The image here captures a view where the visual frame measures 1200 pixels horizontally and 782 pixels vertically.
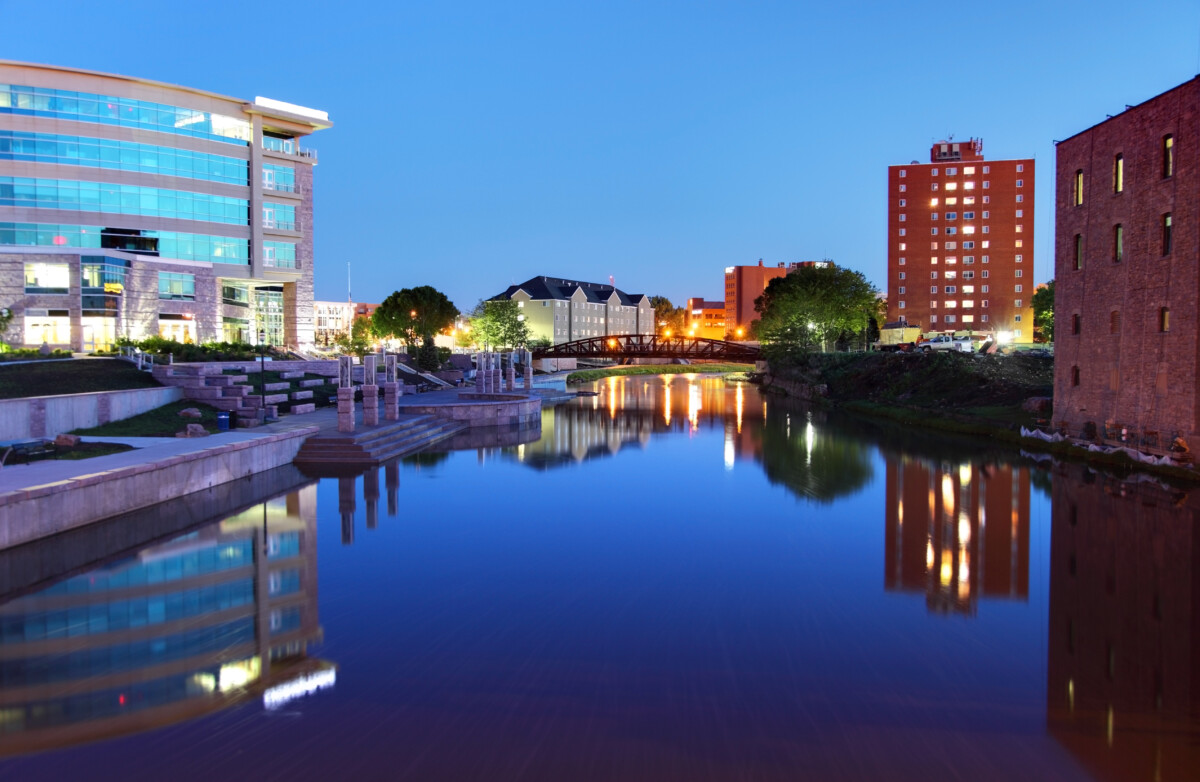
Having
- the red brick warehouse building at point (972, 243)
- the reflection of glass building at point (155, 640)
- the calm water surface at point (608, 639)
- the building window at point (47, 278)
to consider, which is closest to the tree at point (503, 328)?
the building window at point (47, 278)

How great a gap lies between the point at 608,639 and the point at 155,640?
6214 mm

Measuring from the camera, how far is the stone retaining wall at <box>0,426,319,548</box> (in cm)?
1464

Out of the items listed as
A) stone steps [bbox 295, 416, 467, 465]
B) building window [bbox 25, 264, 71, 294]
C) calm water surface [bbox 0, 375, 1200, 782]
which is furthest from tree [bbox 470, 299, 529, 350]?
calm water surface [bbox 0, 375, 1200, 782]

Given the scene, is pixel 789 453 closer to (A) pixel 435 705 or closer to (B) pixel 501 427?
(B) pixel 501 427

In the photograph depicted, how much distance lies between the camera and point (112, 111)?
48812 millimetres

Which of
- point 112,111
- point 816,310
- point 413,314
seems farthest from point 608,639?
point 413,314

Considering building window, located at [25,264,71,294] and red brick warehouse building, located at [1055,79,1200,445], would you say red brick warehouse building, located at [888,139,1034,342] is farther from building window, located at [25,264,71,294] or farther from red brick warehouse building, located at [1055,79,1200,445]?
building window, located at [25,264,71,294]

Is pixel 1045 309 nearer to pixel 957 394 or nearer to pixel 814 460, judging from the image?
pixel 957 394

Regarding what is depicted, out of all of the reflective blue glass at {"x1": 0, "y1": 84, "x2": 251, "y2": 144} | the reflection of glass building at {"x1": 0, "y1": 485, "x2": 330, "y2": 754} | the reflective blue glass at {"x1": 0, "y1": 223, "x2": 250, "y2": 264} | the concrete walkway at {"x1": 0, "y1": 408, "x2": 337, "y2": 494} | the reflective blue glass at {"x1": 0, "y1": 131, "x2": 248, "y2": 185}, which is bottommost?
the reflection of glass building at {"x1": 0, "y1": 485, "x2": 330, "y2": 754}

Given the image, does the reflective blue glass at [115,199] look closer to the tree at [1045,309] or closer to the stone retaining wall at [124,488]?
the stone retaining wall at [124,488]

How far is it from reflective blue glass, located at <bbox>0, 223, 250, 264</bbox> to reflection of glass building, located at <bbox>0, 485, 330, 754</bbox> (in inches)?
1633

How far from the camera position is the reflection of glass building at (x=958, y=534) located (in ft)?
45.4

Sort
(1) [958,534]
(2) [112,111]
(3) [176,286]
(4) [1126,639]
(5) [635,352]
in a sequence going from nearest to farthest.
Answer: (4) [1126,639] < (1) [958,534] < (2) [112,111] < (3) [176,286] < (5) [635,352]

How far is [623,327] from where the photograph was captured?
142250mm
